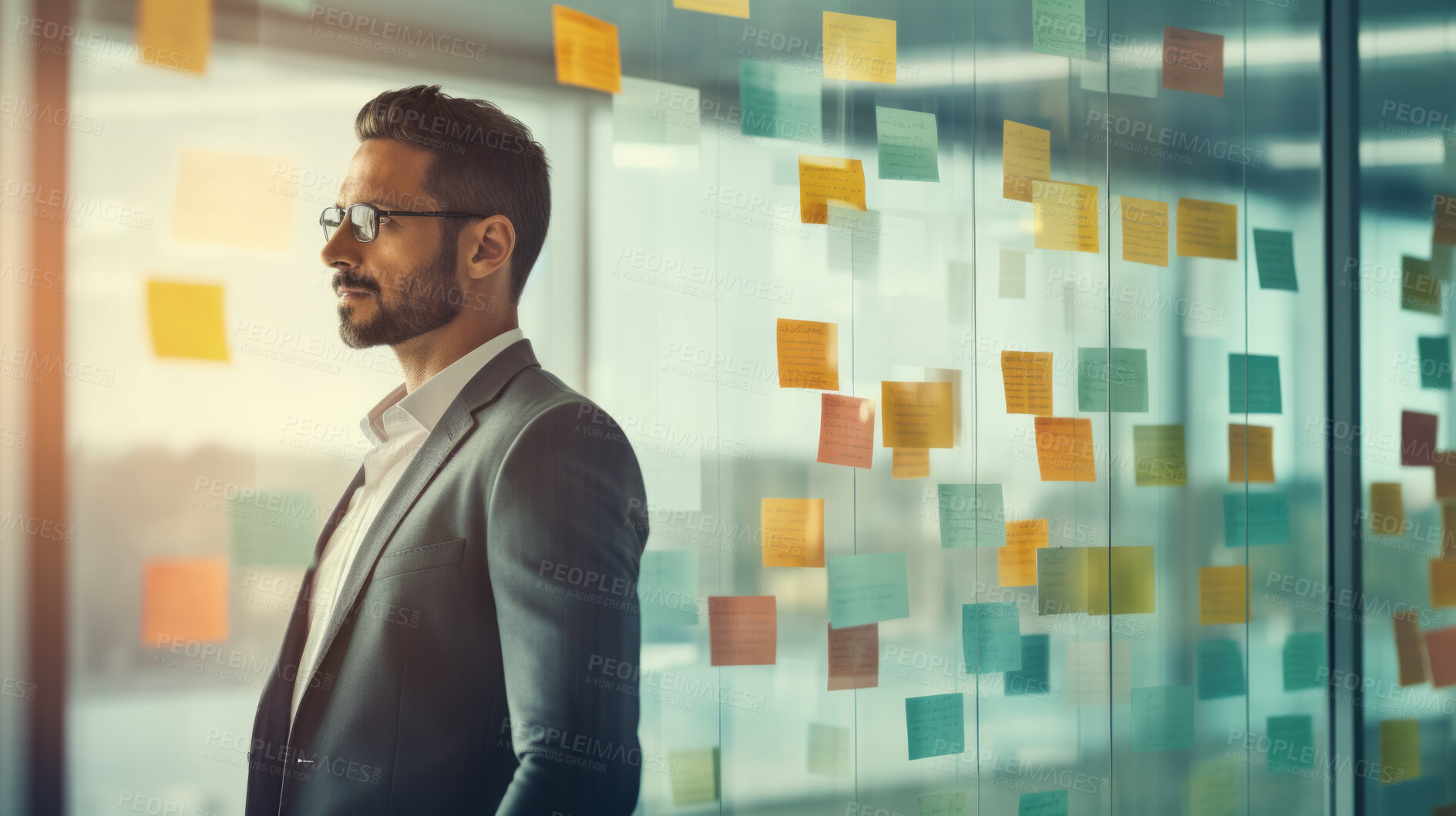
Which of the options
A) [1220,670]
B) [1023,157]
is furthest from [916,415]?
[1220,670]

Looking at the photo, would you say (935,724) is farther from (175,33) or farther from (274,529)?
(175,33)

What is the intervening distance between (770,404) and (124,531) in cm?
82

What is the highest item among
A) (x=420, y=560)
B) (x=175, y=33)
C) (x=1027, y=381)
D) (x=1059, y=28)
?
(x=1059, y=28)

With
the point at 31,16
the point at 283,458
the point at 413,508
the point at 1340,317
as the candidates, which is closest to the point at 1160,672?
the point at 1340,317

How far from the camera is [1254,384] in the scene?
1855 mm

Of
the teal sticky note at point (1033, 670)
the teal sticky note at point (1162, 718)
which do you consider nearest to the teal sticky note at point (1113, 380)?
the teal sticky note at point (1033, 670)

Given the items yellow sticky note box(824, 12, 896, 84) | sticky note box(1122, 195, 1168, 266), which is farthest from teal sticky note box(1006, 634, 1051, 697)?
yellow sticky note box(824, 12, 896, 84)

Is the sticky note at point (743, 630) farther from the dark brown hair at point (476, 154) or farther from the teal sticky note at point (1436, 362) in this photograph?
the teal sticky note at point (1436, 362)

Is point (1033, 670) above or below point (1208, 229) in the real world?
below

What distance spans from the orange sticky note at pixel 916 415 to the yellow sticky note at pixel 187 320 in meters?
0.90

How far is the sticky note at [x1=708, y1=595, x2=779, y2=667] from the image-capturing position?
139 cm

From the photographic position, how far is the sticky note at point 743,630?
1.39 meters

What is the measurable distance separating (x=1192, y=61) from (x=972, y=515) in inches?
37.5

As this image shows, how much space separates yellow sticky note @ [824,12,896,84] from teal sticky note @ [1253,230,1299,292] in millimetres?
843
